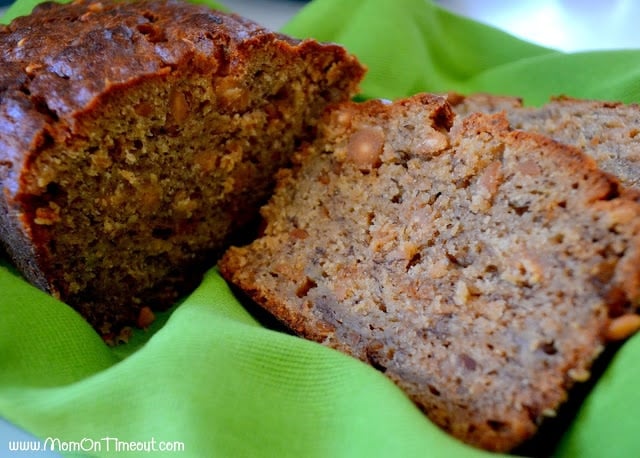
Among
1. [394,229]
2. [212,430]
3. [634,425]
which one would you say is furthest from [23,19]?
[634,425]

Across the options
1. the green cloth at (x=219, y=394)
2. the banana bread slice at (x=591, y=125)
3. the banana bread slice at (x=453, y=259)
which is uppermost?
the banana bread slice at (x=591, y=125)

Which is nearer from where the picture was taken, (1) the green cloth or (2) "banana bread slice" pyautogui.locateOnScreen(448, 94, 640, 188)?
(1) the green cloth

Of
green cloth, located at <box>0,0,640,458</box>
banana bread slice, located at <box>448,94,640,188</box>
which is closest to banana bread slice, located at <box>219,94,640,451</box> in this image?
Answer: green cloth, located at <box>0,0,640,458</box>

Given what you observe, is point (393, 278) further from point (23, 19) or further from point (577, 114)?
point (23, 19)

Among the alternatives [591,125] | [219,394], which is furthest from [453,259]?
[591,125]

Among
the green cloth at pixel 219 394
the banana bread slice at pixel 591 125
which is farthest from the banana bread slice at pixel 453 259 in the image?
the banana bread slice at pixel 591 125

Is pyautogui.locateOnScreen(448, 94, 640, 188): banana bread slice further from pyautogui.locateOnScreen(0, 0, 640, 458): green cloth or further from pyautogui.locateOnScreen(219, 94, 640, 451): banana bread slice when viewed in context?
pyautogui.locateOnScreen(0, 0, 640, 458): green cloth

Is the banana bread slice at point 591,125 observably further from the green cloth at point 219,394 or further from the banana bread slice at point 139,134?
the green cloth at point 219,394
